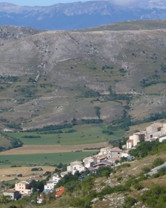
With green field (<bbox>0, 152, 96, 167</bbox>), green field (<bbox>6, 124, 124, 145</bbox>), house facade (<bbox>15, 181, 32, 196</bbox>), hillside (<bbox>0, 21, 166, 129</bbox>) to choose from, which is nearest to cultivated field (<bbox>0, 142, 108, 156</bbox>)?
green field (<bbox>0, 152, 96, 167</bbox>)

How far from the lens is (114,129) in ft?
401

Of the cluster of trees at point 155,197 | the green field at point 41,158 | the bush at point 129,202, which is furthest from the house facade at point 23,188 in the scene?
the green field at point 41,158

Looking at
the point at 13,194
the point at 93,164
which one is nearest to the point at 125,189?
the point at 13,194

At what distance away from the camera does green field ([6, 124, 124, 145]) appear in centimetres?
11081

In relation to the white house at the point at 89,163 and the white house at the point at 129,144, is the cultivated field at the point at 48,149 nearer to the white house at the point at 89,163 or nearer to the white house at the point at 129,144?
the white house at the point at 129,144

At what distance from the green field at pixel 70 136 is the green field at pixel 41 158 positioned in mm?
12104

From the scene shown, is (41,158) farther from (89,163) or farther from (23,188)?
(23,188)

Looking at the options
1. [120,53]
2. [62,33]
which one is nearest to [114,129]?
[120,53]

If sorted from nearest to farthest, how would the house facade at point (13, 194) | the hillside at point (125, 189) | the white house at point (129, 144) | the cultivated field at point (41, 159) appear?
1. the hillside at point (125, 189)
2. the house facade at point (13, 194)
3. the white house at point (129, 144)
4. the cultivated field at point (41, 159)

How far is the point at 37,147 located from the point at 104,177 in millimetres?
62434

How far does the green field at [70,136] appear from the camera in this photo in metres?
111

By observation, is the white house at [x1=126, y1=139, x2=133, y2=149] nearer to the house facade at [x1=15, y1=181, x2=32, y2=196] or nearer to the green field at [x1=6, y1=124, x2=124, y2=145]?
the house facade at [x1=15, y1=181, x2=32, y2=196]

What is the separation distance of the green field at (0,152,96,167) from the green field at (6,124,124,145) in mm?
12104

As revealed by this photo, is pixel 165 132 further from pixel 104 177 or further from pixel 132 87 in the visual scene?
pixel 132 87
